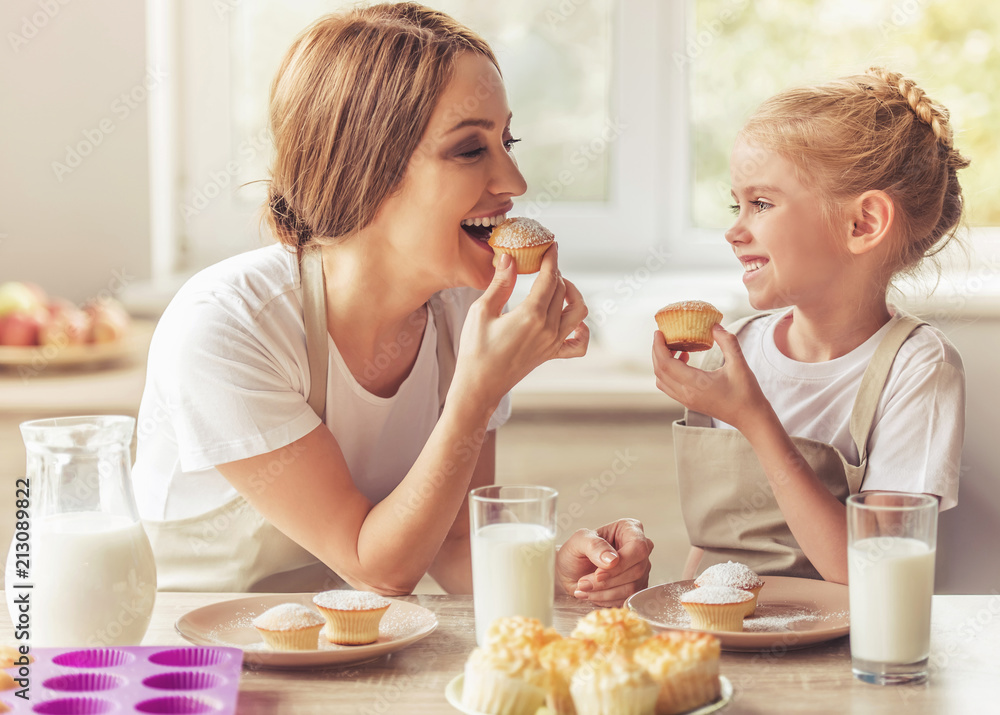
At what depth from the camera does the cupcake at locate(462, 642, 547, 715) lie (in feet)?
2.68

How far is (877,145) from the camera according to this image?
1594 mm

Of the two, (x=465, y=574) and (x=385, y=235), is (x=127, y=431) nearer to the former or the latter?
(x=385, y=235)

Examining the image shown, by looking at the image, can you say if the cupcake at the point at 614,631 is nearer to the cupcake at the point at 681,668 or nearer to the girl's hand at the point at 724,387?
the cupcake at the point at 681,668

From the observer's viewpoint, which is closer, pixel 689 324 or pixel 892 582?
pixel 892 582

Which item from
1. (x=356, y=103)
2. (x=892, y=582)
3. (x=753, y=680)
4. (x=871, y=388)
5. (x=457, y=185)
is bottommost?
(x=753, y=680)

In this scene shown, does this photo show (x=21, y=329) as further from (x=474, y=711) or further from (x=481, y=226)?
(x=474, y=711)

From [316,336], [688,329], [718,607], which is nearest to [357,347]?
[316,336]

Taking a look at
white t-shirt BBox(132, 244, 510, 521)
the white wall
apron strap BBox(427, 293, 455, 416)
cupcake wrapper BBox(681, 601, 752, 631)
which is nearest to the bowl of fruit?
the white wall

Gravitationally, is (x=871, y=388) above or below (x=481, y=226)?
below

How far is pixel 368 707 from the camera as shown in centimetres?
93

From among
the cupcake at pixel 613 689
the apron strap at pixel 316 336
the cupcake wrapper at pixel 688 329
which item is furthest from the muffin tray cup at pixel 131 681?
the cupcake wrapper at pixel 688 329

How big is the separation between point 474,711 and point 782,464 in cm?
70

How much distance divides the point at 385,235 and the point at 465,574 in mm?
551

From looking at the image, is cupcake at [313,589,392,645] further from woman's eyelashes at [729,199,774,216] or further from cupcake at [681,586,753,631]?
woman's eyelashes at [729,199,774,216]
